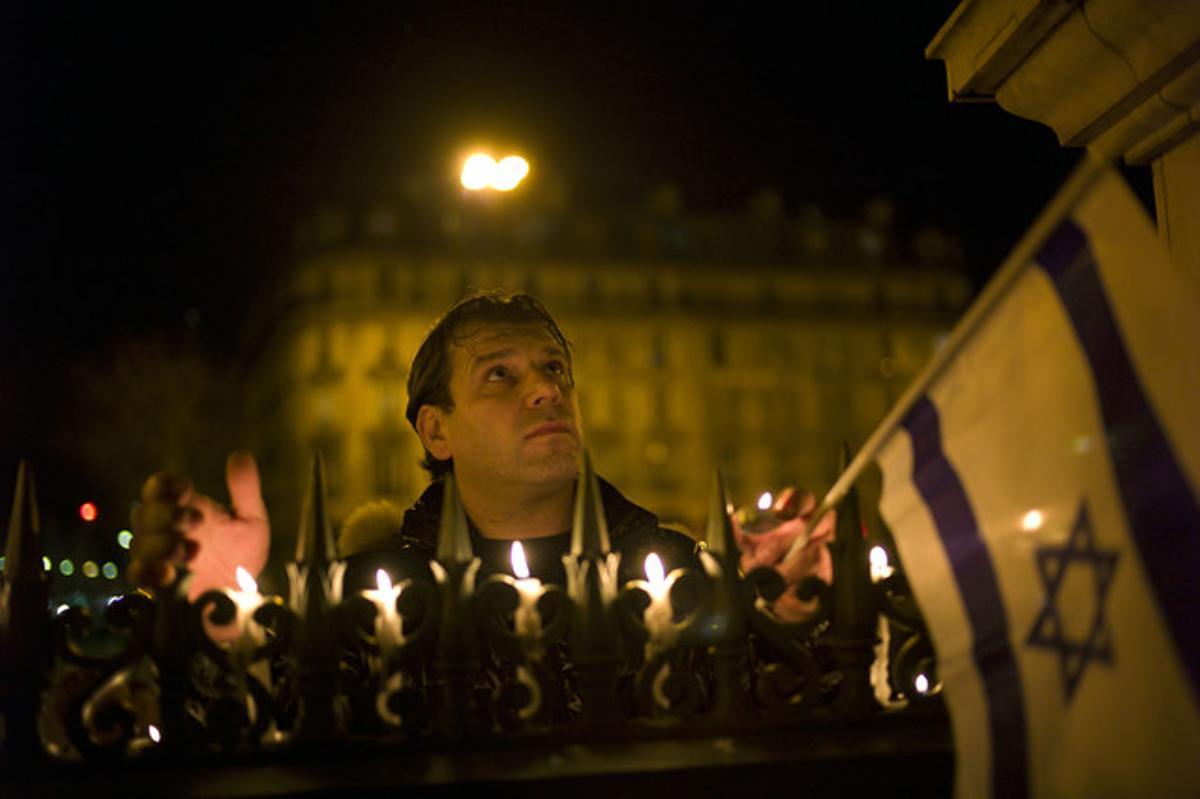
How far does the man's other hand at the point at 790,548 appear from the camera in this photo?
3043 mm

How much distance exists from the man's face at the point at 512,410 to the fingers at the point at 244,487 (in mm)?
938

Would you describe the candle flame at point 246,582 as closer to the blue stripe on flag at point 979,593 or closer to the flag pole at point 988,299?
the flag pole at point 988,299

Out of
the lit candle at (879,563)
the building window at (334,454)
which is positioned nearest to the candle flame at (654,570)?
the lit candle at (879,563)

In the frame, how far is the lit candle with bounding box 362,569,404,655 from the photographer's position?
2754 millimetres

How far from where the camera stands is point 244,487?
9.71 ft

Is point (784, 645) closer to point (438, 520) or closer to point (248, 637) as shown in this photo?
point (248, 637)

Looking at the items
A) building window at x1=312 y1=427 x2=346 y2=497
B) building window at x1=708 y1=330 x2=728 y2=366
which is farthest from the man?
building window at x1=708 y1=330 x2=728 y2=366

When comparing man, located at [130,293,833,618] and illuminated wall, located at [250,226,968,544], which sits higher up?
illuminated wall, located at [250,226,968,544]

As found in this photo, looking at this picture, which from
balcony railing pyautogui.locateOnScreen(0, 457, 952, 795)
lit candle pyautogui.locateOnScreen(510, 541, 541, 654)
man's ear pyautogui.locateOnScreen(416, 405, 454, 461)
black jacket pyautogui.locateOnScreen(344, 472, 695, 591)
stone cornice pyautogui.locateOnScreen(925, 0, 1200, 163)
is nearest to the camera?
balcony railing pyautogui.locateOnScreen(0, 457, 952, 795)

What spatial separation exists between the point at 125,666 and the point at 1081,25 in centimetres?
297

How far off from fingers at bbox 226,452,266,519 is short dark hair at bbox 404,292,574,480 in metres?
1.03

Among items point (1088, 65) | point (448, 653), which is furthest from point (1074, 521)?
point (1088, 65)

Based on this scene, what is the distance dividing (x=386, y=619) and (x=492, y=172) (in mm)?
3661

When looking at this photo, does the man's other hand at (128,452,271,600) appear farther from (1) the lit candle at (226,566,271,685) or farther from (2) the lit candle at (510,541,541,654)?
(2) the lit candle at (510,541,541,654)
